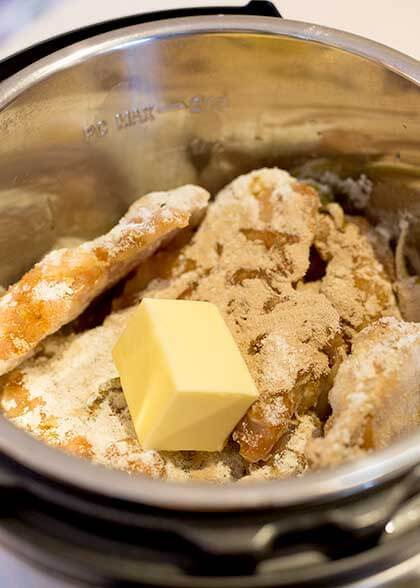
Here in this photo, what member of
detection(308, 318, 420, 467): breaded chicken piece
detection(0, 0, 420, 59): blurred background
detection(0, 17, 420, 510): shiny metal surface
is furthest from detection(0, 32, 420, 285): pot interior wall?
detection(308, 318, 420, 467): breaded chicken piece

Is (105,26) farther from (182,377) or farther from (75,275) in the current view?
(182,377)

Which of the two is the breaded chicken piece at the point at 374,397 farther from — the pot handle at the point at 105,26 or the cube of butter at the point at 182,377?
the pot handle at the point at 105,26

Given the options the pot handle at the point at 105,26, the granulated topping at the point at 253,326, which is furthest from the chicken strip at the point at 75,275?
the pot handle at the point at 105,26

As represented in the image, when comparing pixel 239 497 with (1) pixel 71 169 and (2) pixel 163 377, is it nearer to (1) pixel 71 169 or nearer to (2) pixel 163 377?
(2) pixel 163 377

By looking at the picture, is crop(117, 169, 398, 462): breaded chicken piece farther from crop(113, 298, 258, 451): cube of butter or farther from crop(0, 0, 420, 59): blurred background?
crop(0, 0, 420, 59): blurred background

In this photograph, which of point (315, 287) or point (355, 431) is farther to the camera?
point (315, 287)

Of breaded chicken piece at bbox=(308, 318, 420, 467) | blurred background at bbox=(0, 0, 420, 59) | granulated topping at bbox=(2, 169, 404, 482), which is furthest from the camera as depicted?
blurred background at bbox=(0, 0, 420, 59)

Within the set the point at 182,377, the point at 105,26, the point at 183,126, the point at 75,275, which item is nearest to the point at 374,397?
the point at 182,377

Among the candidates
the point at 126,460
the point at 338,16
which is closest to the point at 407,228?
the point at 338,16
